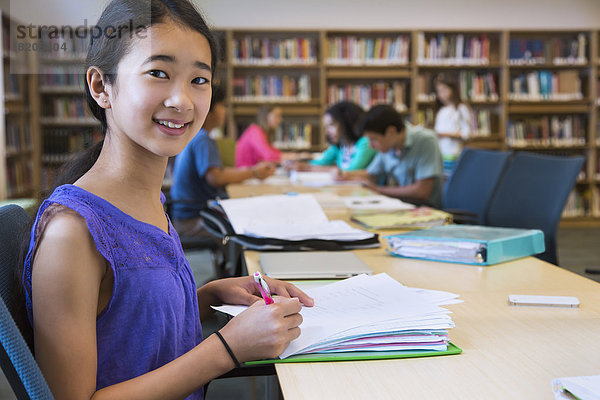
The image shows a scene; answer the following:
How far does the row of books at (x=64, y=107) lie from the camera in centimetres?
624

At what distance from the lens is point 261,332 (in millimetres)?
768

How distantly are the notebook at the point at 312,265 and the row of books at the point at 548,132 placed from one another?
5663mm

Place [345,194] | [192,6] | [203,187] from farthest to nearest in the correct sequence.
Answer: [203,187]
[345,194]
[192,6]

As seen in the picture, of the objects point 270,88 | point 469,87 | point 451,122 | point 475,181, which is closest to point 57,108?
point 270,88

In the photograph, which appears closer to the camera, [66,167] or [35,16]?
[66,167]

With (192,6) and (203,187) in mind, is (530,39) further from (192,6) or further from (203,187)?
(192,6)

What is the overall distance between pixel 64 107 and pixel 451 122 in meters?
3.90

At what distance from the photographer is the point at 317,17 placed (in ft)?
21.4

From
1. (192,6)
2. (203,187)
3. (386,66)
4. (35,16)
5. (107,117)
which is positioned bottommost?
(203,187)

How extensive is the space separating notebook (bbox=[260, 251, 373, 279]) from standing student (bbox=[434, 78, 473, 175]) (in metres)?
4.63

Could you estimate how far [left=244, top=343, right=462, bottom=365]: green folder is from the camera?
79 centimetres

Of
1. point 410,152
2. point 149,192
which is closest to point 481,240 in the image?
point 149,192

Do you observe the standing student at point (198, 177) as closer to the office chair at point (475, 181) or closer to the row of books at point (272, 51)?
the office chair at point (475, 181)

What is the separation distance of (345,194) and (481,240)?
5.11ft
